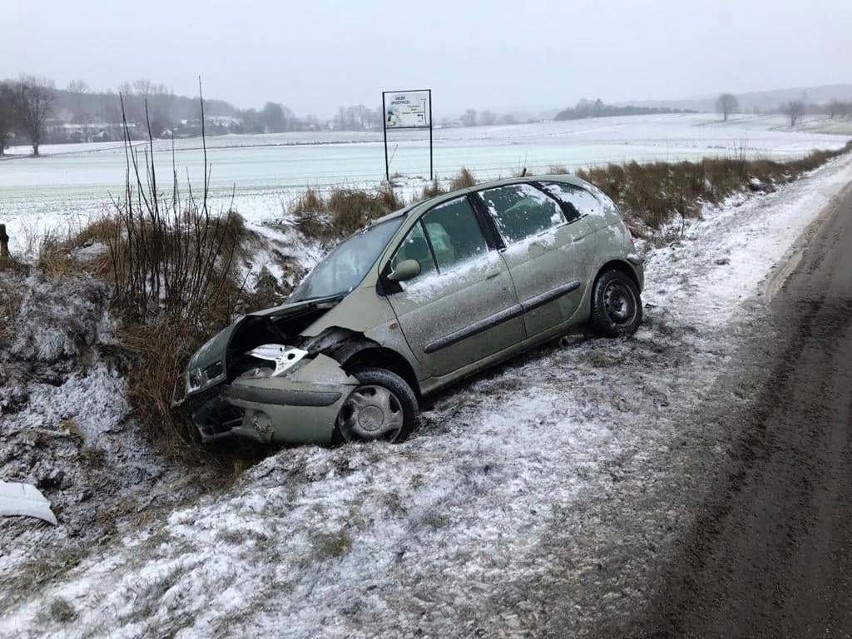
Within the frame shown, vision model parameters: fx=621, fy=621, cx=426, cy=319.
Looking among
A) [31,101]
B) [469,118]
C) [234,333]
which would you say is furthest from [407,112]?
[469,118]

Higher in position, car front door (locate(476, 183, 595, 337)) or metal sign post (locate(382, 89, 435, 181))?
metal sign post (locate(382, 89, 435, 181))

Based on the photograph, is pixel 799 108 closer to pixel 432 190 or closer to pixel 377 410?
pixel 432 190

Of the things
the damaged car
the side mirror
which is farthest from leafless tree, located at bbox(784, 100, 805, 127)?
the side mirror

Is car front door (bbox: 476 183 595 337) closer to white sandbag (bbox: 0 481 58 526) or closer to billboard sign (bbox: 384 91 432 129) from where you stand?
white sandbag (bbox: 0 481 58 526)

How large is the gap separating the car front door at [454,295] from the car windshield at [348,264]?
27 cm

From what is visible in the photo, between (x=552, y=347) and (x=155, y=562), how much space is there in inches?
156

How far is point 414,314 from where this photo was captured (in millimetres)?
4582

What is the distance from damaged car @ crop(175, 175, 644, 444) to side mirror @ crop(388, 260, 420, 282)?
10 millimetres

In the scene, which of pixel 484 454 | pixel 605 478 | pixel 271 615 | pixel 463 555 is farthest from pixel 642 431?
pixel 271 615

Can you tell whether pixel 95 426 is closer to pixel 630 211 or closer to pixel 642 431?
→ pixel 642 431

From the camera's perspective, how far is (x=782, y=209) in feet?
51.8

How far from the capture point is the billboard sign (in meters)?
16.6

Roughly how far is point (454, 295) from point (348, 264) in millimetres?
963

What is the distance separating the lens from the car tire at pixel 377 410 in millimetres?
4172
